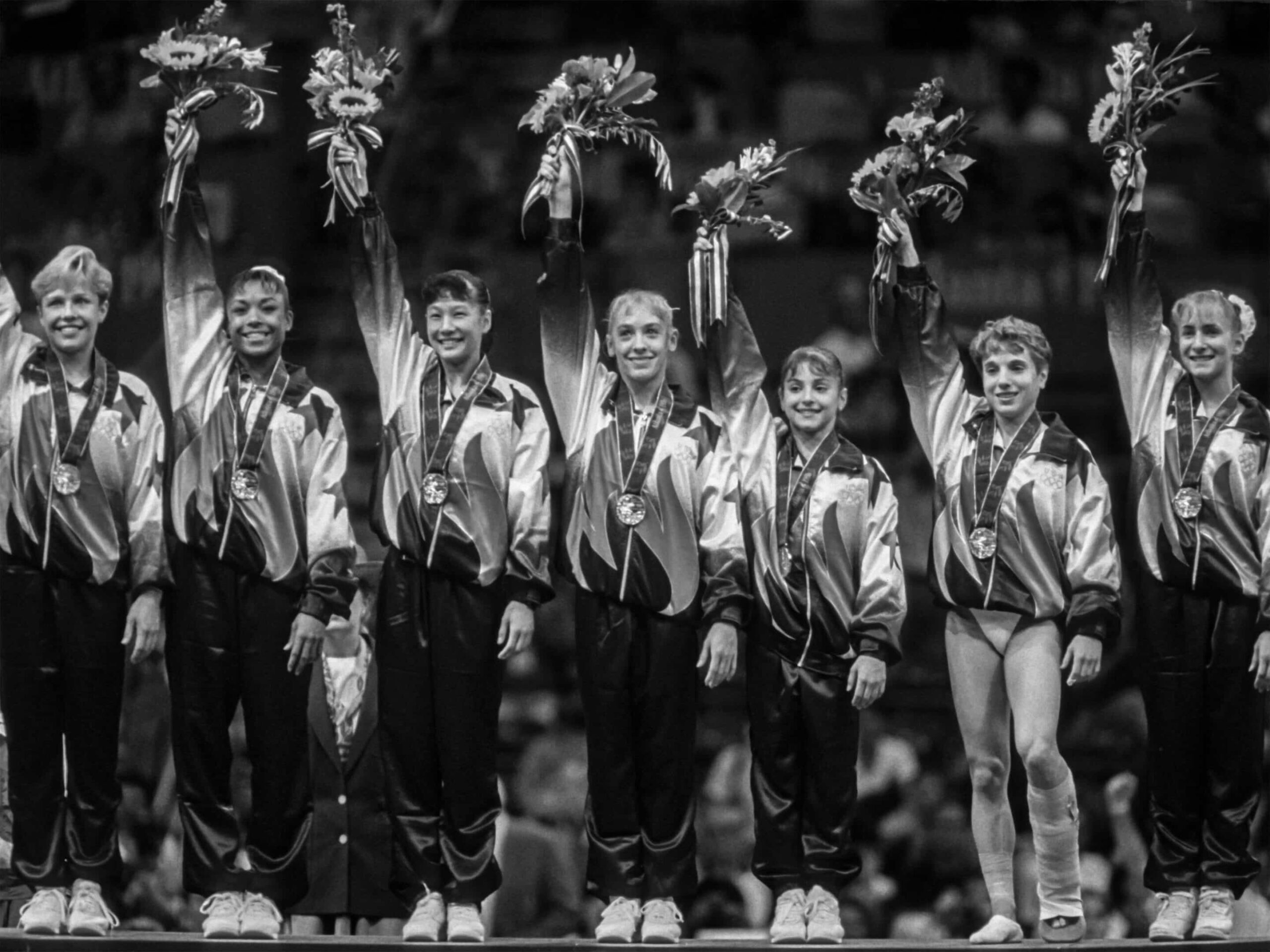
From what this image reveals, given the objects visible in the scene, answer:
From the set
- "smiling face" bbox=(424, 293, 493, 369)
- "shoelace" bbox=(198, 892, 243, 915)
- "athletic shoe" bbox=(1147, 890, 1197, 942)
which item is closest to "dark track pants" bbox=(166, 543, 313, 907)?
"shoelace" bbox=(198, 892, 243, 915)

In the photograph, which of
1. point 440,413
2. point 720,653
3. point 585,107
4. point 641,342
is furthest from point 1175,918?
point 585,107

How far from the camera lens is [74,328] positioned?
6.58 m

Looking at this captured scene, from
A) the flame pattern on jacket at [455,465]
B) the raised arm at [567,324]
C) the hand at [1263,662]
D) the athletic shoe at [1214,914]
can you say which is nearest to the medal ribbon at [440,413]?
the flame pattern on jacket at [455,465]

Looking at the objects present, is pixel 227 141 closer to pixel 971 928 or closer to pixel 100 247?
pixel 100 247

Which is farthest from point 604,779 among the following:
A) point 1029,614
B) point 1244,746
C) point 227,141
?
point 227,141

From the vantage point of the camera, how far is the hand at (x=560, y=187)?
6.53 meters

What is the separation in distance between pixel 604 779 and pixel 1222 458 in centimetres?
225

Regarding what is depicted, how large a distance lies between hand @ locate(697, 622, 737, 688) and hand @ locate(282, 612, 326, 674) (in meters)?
1.22

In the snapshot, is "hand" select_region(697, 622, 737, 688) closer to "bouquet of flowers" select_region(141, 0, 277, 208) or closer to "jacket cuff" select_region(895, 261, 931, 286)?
"jacket cuff" select_region(895, 261, 931, 286)

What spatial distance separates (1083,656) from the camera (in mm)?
6383

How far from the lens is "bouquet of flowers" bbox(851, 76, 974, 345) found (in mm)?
6699

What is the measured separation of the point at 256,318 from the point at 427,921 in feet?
6.57

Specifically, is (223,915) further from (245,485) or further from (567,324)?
(567,324)

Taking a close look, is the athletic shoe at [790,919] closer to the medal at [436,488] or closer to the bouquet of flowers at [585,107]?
the medal at [436,488]
